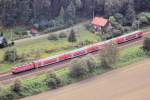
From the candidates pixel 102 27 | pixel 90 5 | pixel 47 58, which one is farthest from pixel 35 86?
pixel 90 5

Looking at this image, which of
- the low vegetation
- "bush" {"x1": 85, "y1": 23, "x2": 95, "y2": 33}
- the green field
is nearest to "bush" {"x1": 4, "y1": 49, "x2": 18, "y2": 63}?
the green field

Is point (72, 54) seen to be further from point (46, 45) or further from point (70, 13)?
point (70, 13)

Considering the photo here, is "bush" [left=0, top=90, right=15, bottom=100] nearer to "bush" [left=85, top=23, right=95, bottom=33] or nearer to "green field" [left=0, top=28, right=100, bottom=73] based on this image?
"green field" [left=0, top=28, right=100, bottom=73]

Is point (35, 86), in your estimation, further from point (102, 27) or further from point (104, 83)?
point (102, 27)

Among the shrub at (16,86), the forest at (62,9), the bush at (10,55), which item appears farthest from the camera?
the forest at (62,9)

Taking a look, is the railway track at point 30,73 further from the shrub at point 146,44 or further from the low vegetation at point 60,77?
the shrub at point 146,44

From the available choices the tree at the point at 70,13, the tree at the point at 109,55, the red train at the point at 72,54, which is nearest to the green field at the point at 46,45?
the red train at the point at 72,54
